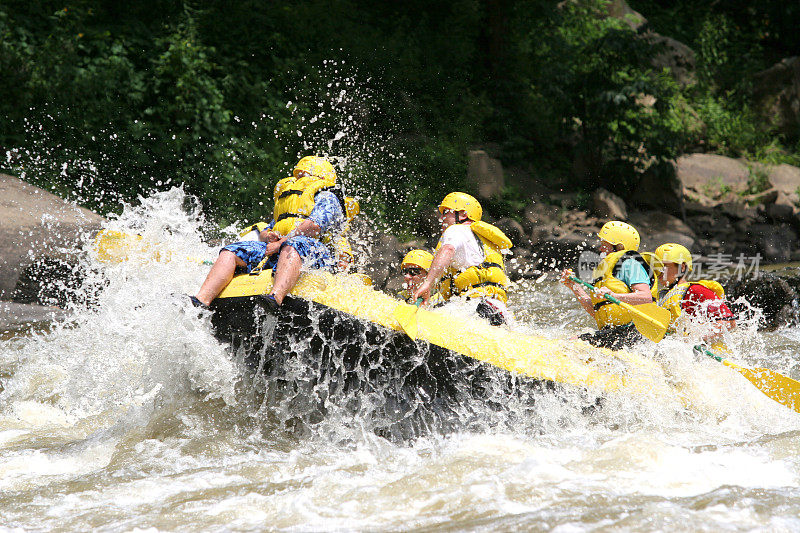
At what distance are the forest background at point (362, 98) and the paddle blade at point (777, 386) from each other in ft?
19.6

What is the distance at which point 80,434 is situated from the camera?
4.45m

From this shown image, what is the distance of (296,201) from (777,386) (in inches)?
128

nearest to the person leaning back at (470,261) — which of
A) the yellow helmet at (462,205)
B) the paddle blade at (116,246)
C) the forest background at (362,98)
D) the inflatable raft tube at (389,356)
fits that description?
the yellow helmet at (462,205)

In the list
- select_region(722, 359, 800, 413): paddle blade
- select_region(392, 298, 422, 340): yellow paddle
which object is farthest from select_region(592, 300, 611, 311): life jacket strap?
select_region(392, 298, 422, 340): yellow paddle

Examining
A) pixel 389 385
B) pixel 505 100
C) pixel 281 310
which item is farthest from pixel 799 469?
pixel 505 100

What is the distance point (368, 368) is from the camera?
435 cm

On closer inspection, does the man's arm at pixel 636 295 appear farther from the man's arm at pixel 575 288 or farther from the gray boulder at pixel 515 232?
the gray boulder at pixel 515 232

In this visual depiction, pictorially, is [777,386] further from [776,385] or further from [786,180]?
[786,180]

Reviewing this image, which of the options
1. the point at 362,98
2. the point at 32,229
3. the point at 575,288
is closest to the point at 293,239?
the point at 575,288

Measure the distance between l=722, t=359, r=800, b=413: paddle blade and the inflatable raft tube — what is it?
0.69m

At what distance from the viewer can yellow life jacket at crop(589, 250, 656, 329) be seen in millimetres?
4762

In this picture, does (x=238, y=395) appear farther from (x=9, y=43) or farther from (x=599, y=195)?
(x=599, y=195)

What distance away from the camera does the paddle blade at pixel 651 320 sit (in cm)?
454

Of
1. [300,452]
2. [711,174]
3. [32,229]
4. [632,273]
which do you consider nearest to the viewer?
[300,452]
